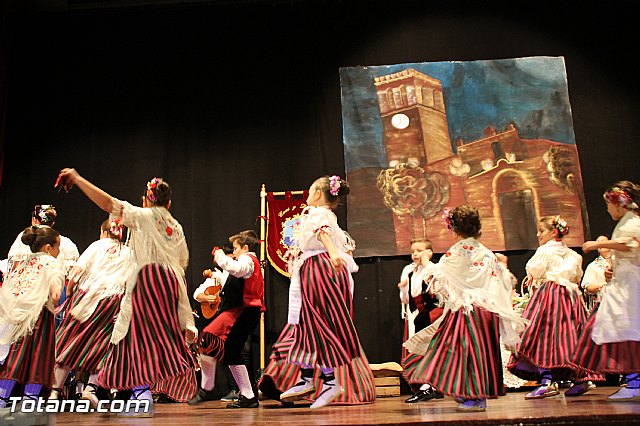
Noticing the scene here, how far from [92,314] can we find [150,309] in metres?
1.03

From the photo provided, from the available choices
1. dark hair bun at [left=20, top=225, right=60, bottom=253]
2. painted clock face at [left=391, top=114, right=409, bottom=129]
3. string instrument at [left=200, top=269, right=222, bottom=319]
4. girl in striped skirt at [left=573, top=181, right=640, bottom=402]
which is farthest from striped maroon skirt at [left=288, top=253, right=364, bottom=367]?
painted clock face at [left=391, top=114, right=409, bottom=129]

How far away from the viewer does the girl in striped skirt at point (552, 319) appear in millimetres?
4332

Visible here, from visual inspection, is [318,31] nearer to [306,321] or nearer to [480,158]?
[480,158]

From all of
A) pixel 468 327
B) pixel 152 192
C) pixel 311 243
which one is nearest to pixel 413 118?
pixel 311 243

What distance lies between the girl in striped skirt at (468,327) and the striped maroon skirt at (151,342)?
1374 mm

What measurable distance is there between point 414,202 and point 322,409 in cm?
391

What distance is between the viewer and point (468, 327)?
3463mm

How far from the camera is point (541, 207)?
7.16 m

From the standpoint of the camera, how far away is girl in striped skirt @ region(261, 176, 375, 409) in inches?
147

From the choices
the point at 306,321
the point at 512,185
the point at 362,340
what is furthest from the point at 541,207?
the point at 306,321

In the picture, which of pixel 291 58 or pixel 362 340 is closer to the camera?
pixel 362 340

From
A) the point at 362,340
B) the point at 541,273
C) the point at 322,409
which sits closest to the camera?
the point at 322,409

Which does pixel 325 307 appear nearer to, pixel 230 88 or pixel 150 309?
pixel 150 309

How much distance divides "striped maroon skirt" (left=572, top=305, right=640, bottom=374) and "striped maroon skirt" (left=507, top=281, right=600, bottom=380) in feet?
1.01
